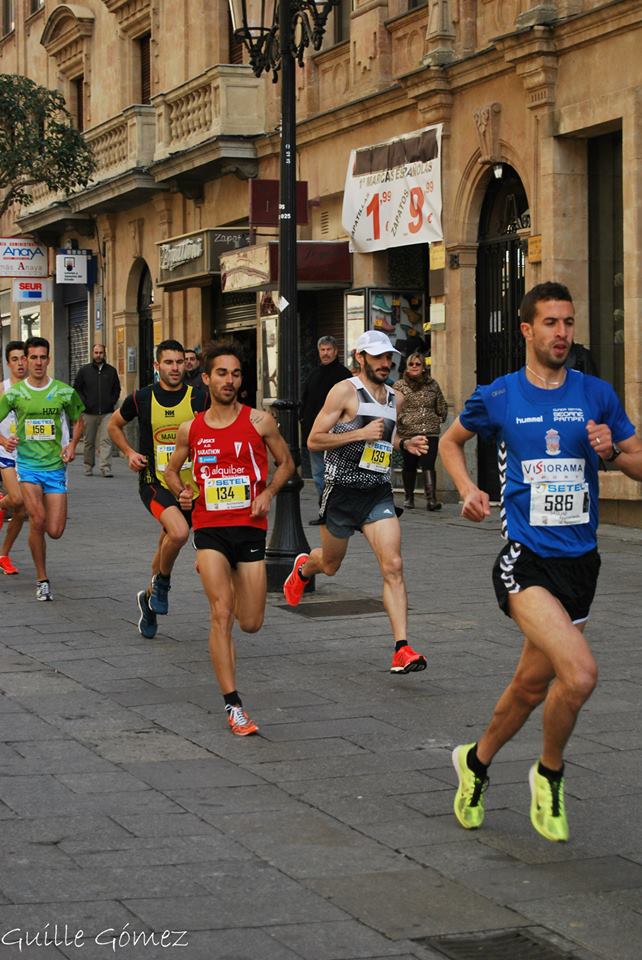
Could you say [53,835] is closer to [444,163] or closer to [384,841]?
[384,841]

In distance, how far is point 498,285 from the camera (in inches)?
787

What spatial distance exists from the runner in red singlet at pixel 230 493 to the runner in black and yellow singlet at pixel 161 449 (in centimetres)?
206

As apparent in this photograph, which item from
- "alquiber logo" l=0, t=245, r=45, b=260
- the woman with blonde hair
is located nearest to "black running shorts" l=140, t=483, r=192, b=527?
the woman with blonde hair

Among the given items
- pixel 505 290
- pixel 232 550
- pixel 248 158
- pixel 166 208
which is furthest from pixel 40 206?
pixel 232 550

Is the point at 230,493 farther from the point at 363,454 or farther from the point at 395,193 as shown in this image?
the point at 395,193

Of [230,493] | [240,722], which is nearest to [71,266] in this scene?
[230,493]

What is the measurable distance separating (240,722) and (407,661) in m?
1.57

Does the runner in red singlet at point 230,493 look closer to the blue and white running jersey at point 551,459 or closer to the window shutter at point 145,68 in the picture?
the blue and white running jersey at point 551,459

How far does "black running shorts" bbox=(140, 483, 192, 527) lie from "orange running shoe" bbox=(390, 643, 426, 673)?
213cm

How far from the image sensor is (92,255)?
3472cm

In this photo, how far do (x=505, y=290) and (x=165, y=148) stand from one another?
1048cm

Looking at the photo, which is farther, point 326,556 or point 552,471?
point 326,556

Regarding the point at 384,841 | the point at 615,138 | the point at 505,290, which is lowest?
the point at 384,841

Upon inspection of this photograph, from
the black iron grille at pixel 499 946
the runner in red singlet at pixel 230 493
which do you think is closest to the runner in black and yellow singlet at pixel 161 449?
the runner in red singlet at pixel 230 493
